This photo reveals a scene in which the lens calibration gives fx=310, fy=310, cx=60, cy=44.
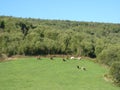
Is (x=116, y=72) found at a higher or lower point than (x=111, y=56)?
higher

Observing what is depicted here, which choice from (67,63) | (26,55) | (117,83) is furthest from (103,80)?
(26,55)

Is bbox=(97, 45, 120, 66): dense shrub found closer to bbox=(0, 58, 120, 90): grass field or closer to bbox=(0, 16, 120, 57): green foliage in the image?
bbox=(0, 58, 120, 90): grass field

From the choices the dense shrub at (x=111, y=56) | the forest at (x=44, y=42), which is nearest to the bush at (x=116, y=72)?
the dense shrub at (x=111, y=56)

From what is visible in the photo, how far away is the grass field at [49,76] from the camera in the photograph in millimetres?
41500

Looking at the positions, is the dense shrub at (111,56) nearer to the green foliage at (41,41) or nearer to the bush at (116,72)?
the green foliage at (41,41)

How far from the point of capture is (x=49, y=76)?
1887 inches

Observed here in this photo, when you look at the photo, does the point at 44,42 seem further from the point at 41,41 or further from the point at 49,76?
the point at 49,76

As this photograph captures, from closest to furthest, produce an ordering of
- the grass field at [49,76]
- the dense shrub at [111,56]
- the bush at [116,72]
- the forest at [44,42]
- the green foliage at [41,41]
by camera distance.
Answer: the grass field at [49,76] → the bush at [116,72] → the dense shrub at [111,56] → the forest at [44,42] → the green foliage at [41,41]

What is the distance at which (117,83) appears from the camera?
47094mm

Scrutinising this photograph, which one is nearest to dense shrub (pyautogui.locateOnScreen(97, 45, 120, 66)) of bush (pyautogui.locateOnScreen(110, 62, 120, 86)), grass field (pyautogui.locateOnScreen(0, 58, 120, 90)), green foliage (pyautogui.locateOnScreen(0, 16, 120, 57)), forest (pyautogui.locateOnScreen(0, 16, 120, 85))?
forest (pyautogui.locateOnScreen(0, 16, 120, 85))

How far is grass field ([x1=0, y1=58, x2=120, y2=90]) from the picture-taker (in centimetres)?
4150

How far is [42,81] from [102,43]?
37607 millimetres

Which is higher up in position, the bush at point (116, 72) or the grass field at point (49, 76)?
the bush at point (116, 72)

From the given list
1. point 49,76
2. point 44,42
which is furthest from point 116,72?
point 44,42
